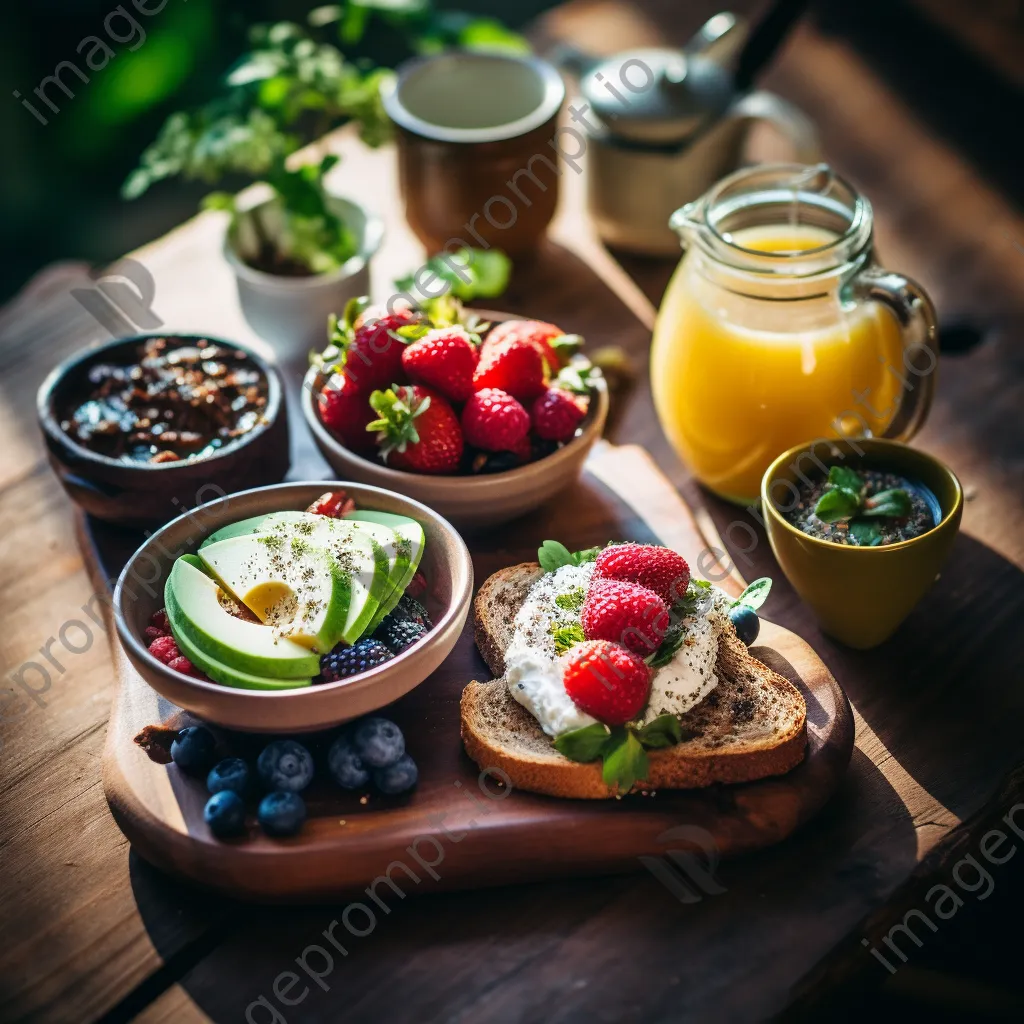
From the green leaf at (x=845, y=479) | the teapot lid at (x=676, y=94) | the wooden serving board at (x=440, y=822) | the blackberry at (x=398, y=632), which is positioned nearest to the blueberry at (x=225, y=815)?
the wooden serving board at (x=440, y=822)

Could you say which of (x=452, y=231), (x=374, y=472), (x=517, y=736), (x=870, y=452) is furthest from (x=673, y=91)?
(x=517, y=736)

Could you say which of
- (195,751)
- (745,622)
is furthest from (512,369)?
(195,751)

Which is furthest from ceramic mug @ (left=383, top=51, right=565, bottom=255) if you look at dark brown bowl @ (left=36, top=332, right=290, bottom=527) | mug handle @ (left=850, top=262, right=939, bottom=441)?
mug handle @ (left=850, top=262, right=939, bottom=441)

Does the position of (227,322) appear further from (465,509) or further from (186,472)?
(465,509)

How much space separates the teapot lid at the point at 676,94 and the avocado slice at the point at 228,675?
1411 mm

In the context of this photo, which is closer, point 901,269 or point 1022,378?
point 1022,378

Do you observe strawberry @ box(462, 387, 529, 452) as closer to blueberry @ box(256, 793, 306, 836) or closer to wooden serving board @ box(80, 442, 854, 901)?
wooden serving board @ box(80, 442, 854, 901)

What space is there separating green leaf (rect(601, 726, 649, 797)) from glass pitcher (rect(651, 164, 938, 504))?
676 mm

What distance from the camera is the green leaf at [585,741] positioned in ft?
4.97

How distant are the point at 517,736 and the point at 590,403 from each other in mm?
633

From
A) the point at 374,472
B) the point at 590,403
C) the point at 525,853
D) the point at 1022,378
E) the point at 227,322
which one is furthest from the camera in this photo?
the point at 227,322

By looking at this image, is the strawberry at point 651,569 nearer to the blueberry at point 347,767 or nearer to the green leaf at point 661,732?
the green leaf at point 661,732

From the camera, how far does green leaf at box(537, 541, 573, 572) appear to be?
1770mm

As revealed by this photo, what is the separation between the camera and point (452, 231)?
96.5 inches
